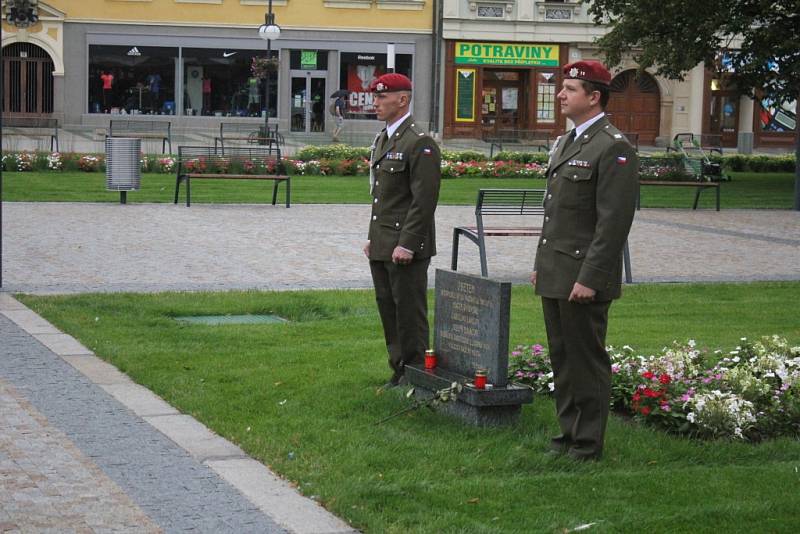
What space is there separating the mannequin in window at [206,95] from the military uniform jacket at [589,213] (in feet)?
150

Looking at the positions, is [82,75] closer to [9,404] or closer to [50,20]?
[50,20]

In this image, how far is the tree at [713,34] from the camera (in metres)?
28.4

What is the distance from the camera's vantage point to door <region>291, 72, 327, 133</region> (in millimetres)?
51656

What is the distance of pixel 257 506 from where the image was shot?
19.0ft

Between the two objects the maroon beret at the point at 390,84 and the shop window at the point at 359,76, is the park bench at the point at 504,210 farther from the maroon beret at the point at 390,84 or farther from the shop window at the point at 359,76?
the shop window at the point at 359,76

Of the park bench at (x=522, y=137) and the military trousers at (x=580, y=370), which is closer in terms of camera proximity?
the military trousers at (x=580, y=370)

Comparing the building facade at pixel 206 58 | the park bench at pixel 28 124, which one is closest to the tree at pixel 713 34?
the park bench at pixel 28 124

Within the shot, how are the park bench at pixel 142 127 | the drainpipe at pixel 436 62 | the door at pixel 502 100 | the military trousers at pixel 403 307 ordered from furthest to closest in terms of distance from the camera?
the door at pixel 502 100 → the drainpipe at pixel 436 62 → the park bench at pixel 142 127 → the military trousers at pixel 403 307

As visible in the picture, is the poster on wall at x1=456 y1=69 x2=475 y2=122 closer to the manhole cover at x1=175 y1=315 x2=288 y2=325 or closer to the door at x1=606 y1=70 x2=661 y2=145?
the door at x1=606 y1=70 x2=661 y2=145

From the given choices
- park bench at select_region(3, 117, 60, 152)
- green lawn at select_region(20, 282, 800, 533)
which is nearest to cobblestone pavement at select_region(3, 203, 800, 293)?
green lawn at select_region(20, 282, 800, 533)

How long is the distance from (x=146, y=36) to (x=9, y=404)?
4434 cm

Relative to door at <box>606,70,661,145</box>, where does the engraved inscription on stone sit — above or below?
below

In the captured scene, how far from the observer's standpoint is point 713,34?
29.5 m

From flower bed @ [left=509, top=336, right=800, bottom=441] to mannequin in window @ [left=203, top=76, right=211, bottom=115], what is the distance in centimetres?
4392
